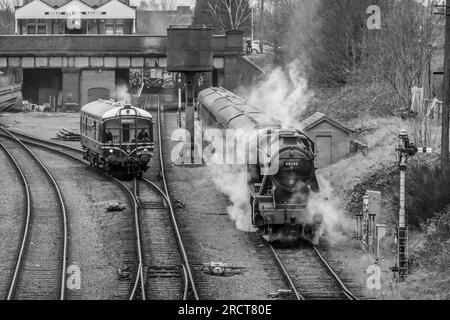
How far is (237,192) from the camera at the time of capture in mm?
29391

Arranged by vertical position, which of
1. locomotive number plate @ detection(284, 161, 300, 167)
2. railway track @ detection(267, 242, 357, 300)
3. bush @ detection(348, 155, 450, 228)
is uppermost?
locomotive number plate @ detection(284, 161, 300, 167)

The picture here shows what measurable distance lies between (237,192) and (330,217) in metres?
3.91

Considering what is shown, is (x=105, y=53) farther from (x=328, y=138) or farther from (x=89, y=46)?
(x=328, y=138)

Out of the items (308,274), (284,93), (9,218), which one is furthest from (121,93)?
(308,274)

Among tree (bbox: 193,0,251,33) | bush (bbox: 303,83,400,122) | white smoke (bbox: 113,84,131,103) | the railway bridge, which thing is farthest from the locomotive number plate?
tree (bbox: 193,0,251,33)

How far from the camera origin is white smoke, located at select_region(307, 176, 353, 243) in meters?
24.4

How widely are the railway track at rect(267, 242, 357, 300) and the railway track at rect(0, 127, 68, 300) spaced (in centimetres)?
489

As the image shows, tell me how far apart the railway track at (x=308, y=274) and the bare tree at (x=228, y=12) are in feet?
186

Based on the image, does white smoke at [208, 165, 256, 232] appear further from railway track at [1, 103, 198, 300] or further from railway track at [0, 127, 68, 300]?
railway track at [0, 127, 68, 300]

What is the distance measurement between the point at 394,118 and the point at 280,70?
2309cm

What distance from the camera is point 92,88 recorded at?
66.0 metres

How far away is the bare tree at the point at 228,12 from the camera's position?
80.2 metres

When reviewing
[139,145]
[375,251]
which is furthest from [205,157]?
[375,251]
